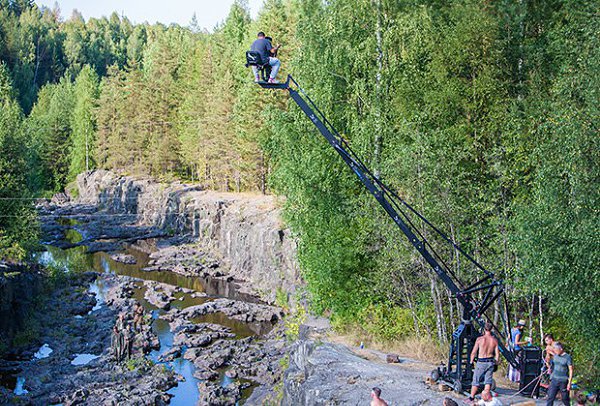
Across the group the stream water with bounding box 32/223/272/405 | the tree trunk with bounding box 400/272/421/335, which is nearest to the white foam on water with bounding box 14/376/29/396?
the stream water with bounding box 32/223/272/405

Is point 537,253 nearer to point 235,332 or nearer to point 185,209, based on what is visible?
point 235,332

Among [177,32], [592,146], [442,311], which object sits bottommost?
[442,311]

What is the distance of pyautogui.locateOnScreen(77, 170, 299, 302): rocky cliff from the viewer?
126 ft

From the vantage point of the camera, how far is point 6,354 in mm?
27844

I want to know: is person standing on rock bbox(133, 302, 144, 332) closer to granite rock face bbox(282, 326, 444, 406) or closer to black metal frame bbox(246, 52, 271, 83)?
granite rock face bbox(282, 326, 444, 406)

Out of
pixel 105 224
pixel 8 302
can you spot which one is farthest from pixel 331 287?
pixel 105 224

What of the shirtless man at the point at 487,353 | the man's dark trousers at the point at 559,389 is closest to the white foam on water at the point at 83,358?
the shirtless man at the point at 487,353

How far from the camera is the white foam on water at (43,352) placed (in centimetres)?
2814

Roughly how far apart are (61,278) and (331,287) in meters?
26.1

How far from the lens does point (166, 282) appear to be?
1682 inches

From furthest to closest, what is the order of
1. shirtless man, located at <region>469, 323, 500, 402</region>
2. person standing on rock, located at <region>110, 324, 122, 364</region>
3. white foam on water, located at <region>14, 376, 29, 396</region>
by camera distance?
person standing on rock, located at <region>110, 324, 122, 364</region>, white foam on water, located at <region>14, 376, 29, 396</region>, shirtless man, located at <region>469, 323, 500, 402</region>

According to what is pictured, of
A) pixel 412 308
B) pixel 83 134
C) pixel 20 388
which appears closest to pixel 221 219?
pixel 20 388

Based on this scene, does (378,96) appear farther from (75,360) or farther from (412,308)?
(75,360)

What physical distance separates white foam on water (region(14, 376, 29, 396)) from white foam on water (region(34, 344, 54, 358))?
2873 millimetres
